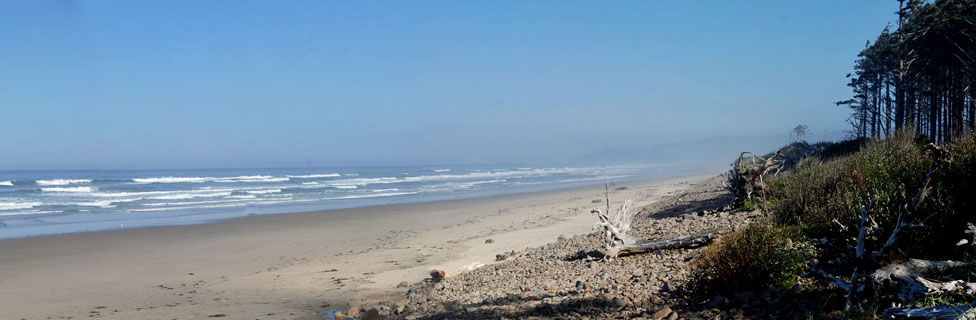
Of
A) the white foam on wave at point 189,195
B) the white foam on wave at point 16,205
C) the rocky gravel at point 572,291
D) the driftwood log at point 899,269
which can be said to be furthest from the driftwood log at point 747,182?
the white foam on wave at point 16,205

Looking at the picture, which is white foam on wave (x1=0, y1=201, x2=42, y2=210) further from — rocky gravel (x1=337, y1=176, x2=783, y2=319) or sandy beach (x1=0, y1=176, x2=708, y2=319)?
rocky gravel (x1=337, y1=176, x2=783, y2=319)

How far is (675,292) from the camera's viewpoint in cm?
524

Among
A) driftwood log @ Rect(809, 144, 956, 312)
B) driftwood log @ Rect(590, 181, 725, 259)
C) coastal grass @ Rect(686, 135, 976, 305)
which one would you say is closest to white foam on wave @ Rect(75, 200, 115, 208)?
driftwood log @ Rect(590, 181, 725, 259)

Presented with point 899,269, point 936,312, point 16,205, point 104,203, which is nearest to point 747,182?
point 899,269

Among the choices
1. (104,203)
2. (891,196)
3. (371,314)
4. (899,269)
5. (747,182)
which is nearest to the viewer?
(899,269)

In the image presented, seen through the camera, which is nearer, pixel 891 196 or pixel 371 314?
pixel 891 196

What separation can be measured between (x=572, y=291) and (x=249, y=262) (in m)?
8.26

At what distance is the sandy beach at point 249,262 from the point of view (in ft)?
27.5

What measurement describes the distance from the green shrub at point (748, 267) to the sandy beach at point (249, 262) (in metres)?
4.97

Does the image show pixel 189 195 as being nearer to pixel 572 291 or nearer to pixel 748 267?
pixel 572 291

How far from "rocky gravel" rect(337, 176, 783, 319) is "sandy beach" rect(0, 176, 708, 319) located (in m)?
1.18

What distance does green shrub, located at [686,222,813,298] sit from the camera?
4984mm

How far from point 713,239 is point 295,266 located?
7911 millimetres

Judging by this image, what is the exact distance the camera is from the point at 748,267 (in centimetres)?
500
